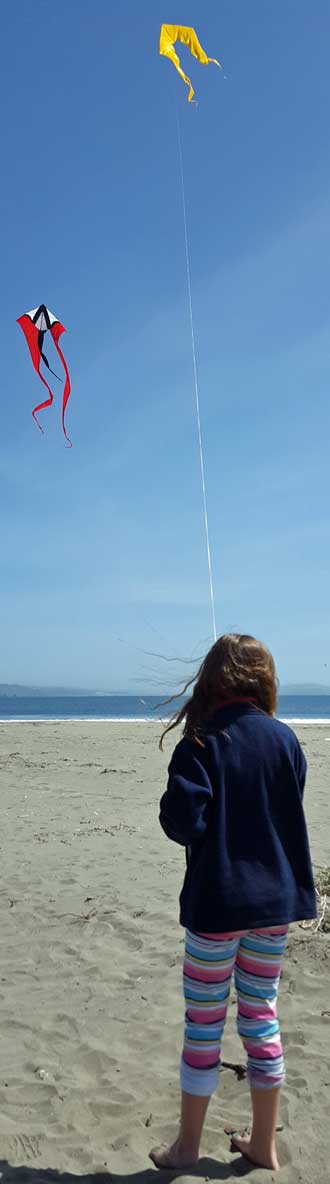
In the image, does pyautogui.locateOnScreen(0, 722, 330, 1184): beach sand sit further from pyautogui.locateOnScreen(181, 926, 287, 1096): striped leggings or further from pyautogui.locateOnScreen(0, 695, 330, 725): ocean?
pyautogui.locateOnScreen(0, 695, 330, 725): ocean

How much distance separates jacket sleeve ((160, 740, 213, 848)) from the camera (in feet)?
8.70

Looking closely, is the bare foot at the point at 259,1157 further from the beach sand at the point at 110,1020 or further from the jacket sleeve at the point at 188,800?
the jacket sleeve at the point at 188,800

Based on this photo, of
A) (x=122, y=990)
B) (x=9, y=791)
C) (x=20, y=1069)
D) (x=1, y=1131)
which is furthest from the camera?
(x=9, y=791)

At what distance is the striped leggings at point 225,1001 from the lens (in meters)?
2.72

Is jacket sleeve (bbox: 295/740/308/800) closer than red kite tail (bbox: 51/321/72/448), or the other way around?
jacket sleeve (bbox: 295/740/308/800)

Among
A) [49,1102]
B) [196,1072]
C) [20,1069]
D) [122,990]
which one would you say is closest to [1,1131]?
[49,1102]

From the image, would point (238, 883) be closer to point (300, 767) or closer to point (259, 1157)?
point (300, 767)

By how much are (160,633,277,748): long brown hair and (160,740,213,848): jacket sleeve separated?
200 mm

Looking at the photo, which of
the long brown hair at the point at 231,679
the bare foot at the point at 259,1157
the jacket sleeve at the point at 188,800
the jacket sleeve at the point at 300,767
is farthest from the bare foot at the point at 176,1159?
the long brown hair at the point at 231,679

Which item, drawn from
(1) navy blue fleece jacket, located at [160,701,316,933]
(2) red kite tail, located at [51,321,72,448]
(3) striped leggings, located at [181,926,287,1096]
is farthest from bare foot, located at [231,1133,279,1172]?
(2) red kite tail, located at [51,321,72,448]

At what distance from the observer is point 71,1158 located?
119 inches

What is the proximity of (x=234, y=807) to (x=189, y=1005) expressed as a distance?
0.67m

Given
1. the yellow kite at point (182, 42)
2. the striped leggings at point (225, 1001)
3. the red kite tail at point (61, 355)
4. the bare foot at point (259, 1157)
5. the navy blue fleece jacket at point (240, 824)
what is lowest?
the bare foot at point (259, 1157)

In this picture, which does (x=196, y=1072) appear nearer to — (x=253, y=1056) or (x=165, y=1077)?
(x=253, y=1056)
